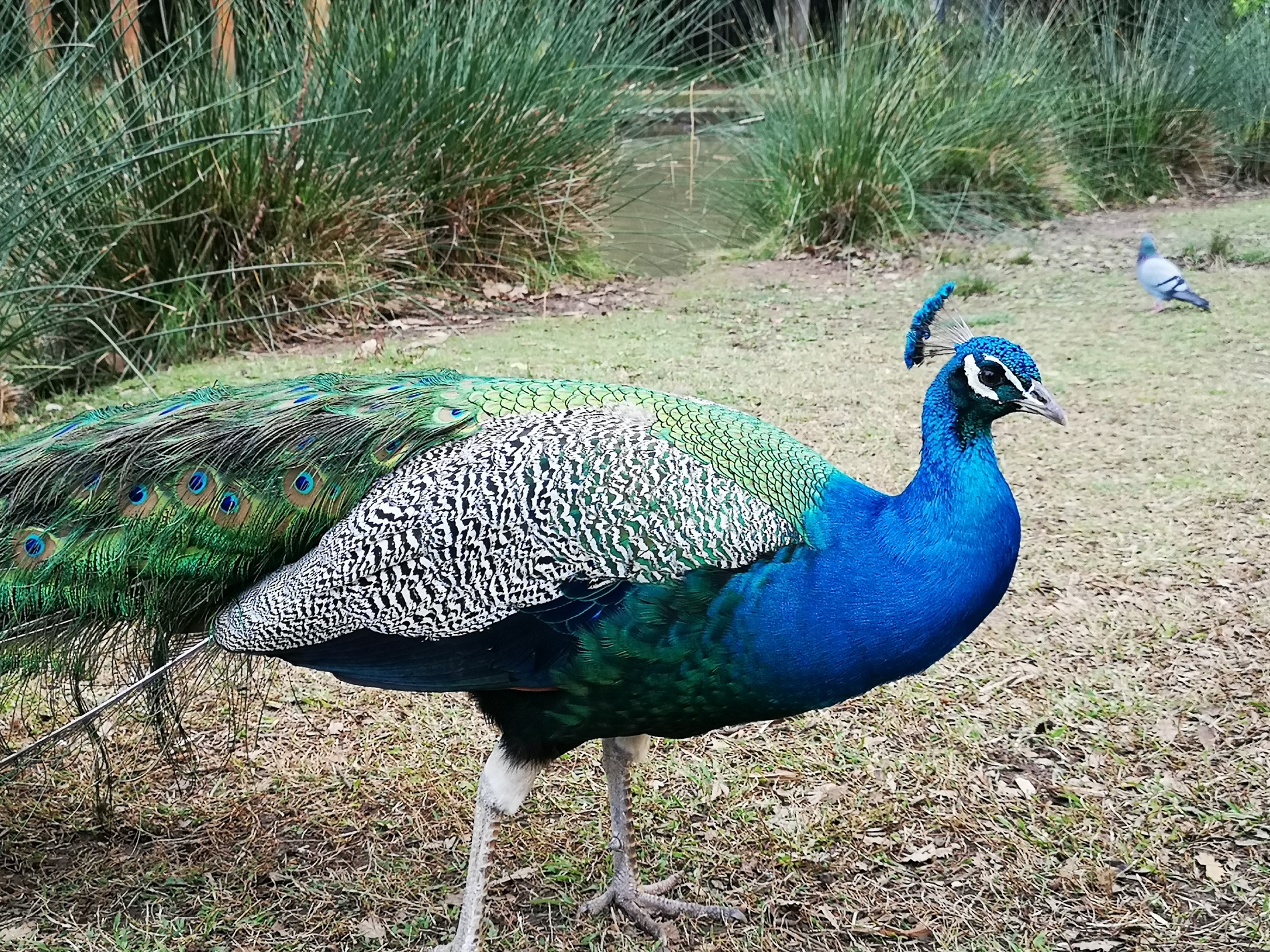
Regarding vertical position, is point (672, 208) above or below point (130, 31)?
below

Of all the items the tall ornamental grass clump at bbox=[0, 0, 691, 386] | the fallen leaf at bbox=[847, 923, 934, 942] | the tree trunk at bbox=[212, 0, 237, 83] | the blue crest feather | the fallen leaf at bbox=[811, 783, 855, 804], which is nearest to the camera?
the blue crest feather

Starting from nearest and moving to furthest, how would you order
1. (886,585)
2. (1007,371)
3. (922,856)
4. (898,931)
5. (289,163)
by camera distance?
(886,585) < (1007,371) < (898,931) < (922,856) < (289,163)

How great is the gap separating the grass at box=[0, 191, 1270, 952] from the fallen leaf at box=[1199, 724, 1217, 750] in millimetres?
19

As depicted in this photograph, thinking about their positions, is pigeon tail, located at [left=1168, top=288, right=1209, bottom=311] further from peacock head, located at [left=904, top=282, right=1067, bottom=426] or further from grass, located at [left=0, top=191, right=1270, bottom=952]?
peacock head, located at [left=904, top=282, right=1067, bottom=426]

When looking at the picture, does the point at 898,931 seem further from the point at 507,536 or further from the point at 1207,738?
the point at 507,536

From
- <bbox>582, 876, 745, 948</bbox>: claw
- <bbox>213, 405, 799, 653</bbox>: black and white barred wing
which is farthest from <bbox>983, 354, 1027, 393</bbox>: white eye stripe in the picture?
<bbox>582, 876, 745, 948</bbox>: claw

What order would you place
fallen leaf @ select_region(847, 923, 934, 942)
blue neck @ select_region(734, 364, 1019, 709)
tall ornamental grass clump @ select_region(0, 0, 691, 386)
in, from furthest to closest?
1. tall ornamental grass clump @ select_region(0, 0, 691, 386)
2. fallen leaf @ select_region(847, 923, 934, 942)
3. blue neck @ select_region(734, 364, 1019, 709)

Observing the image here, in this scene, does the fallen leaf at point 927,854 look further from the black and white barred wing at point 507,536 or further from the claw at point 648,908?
the black and white barred wing at point 507,536

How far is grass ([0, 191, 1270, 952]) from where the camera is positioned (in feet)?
8.61

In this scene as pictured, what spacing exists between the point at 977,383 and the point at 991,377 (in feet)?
0.10

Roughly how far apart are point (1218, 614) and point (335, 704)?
103 inches

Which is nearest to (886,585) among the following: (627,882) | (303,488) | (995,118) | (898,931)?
(898,931)

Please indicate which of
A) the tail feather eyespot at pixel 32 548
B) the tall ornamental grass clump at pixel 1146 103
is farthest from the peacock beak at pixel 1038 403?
the tall ornamental grass clump at pixel 1146 103

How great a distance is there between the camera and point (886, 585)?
7.32 feet
